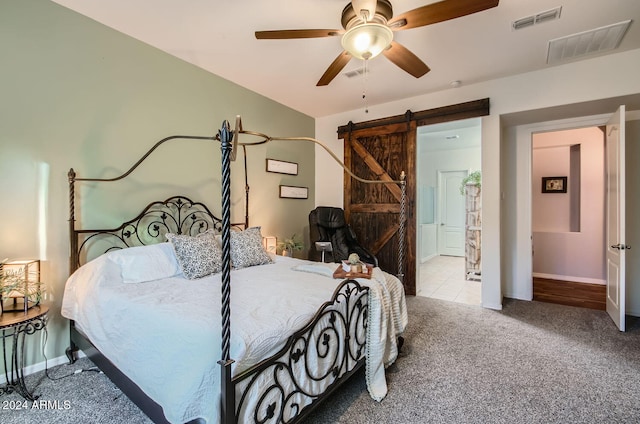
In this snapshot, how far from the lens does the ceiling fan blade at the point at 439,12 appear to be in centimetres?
175

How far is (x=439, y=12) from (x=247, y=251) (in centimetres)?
255

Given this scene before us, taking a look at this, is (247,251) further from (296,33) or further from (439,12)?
(439,12)

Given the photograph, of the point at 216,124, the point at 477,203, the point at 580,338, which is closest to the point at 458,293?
the point at 580,338

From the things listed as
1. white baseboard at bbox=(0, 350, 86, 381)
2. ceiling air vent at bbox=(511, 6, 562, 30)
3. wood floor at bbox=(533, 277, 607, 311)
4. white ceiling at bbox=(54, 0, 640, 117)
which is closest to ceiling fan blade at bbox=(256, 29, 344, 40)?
white ceiling at bbox=(54, 0, 640, 117)

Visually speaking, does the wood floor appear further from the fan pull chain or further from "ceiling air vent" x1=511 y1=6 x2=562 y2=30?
the fan pull chain

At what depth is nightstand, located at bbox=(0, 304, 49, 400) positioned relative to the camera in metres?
1.96

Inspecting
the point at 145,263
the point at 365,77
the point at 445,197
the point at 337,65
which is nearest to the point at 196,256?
the point at 145,263

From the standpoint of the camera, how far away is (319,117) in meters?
5.33

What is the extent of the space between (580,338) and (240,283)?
3.38 meters

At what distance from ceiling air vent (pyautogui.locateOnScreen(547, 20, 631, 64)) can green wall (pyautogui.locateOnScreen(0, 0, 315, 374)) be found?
12.3ft

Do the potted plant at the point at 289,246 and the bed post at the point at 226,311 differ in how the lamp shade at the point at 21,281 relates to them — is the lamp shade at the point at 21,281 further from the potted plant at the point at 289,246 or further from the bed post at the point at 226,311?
the potted plant at the point at 289,246

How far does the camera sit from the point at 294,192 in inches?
191

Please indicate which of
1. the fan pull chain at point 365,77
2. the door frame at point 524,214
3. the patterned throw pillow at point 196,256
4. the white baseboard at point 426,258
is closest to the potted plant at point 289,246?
the patterned throw pillow at point 196,256

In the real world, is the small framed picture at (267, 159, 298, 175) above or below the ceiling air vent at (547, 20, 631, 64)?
below
